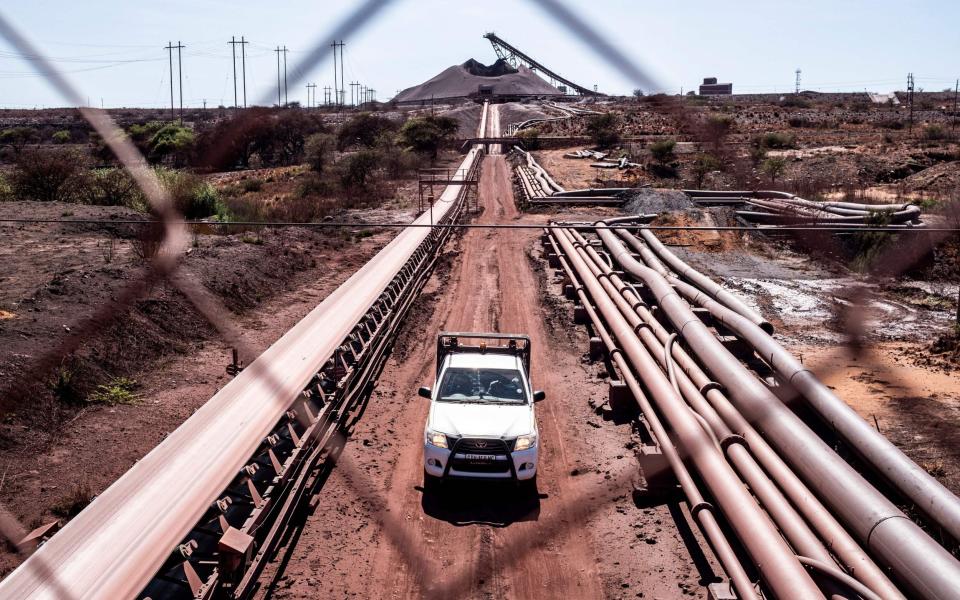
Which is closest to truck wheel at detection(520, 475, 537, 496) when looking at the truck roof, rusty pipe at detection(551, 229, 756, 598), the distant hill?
rusty pipe at detection(551, 229, 756, 598)

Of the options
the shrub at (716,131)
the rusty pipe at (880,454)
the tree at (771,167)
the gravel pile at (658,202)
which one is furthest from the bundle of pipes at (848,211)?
the shrub at (716,131)

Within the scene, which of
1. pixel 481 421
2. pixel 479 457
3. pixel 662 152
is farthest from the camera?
pixel 662 152

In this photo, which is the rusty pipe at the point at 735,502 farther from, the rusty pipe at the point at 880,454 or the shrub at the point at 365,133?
the shrub at the point at 365,133

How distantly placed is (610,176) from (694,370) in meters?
56.5

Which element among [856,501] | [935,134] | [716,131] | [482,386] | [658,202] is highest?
[935,134]

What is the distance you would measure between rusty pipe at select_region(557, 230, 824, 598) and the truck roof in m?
2.62

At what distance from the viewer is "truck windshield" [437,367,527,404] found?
49.4ft

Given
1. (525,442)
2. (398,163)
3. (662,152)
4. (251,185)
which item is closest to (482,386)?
(525,442)

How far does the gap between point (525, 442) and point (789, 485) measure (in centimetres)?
533

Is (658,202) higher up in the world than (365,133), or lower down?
lower down

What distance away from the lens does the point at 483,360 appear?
16594mm

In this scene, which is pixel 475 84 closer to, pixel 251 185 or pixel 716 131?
pixel 251 185

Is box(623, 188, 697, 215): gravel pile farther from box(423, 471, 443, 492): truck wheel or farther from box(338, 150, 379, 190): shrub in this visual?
box(423, 471, 443, 492): truck wheel

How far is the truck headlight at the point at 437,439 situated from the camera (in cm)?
1345
